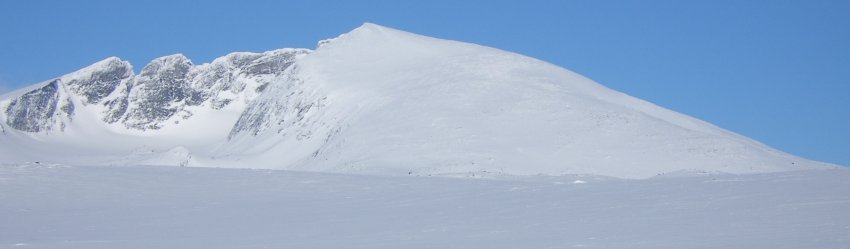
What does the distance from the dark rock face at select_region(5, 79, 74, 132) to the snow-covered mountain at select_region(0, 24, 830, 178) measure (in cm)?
210

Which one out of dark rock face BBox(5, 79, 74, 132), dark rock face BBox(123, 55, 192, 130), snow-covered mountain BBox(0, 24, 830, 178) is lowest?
snow-covered mountain BBox(0, 24, 830, 178)

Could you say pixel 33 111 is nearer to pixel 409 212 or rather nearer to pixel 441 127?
pixel 441 127

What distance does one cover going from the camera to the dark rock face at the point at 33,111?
5891 inches

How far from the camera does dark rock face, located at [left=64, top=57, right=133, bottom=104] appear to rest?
551ft

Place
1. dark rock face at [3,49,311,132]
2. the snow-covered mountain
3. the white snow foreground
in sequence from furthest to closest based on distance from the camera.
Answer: dark rock face at [3,49,311,132]
the snow-covered mountain
the white snow foreground

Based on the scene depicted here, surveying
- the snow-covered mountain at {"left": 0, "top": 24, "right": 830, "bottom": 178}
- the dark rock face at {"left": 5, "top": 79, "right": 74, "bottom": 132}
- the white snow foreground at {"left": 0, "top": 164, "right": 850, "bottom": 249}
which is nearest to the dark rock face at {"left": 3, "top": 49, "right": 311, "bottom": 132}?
the dark rock face at {"left": 5, "top": 79, "right": 74, "bottom": 132}

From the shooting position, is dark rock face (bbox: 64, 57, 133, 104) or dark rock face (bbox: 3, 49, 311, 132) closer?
dark rock face (bbox: 3, 49, 311, 132)

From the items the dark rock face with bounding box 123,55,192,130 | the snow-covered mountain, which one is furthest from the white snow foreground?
the dark rock face with bounding box 123,55,192,130

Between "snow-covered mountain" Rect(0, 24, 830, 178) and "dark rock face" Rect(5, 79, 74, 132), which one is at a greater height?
"dark rock face" Rect(5, 79, 74, 132)

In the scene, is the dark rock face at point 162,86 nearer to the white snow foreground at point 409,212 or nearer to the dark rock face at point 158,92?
the dark rock face at point 158,92

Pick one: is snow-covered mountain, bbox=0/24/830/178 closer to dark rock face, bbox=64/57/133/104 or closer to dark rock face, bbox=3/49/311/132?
dark rock face, bbox=3/49/311/132

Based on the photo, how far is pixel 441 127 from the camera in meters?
62.7

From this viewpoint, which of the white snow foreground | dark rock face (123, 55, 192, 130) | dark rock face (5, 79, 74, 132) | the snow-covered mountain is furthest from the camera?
dark rock face (123, 55, 192, 130)

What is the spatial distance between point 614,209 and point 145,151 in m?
127
